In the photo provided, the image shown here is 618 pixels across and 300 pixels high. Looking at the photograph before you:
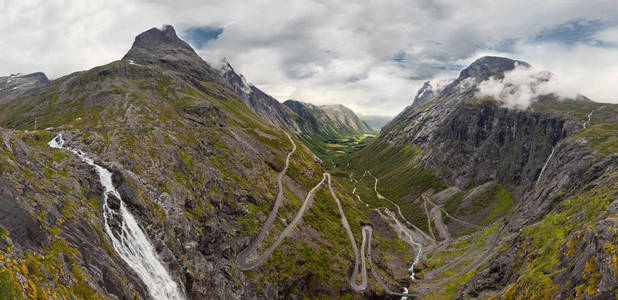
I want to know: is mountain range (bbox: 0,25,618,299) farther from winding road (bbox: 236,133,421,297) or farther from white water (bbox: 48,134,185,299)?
winding road (bbox: 236,133,421,297)

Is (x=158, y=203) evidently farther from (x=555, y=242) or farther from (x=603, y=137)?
(x=603, y=137)

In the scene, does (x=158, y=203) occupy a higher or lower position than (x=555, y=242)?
higher

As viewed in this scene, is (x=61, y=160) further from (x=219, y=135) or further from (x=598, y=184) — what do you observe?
(x=598, y=184)

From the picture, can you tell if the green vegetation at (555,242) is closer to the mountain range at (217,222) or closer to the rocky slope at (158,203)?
the mountain range at (217,222)

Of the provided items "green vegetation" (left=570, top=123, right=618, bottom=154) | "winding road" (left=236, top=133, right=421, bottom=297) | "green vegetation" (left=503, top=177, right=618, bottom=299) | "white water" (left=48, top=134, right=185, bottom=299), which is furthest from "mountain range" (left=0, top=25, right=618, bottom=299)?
"green vegetation" (left=570, top=123, right=618, bottom=154)

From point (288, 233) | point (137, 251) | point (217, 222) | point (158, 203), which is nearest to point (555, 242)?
point (288, 233)

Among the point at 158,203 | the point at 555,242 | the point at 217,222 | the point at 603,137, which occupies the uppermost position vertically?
the point at 158,203
